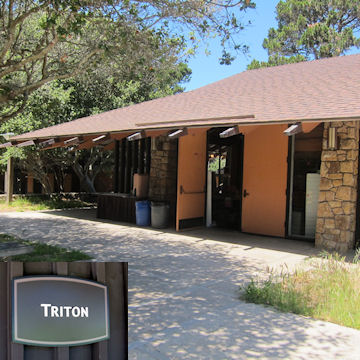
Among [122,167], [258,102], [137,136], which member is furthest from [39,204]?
[258,102]

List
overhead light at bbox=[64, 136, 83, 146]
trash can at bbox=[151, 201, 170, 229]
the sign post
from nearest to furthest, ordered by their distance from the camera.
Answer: the sign post → trash can at bbox=[151, 201, 170, 229] → overhead light at bbox=[64, 136, 83, 146]

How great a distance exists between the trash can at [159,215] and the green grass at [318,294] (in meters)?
5.60

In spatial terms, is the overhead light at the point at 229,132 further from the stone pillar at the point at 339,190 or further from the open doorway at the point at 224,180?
the open doorway at the point at 224,180

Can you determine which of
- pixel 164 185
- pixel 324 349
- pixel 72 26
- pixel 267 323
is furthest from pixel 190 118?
pixel 324 349

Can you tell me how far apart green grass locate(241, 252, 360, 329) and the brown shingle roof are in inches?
116

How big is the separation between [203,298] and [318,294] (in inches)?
54.5

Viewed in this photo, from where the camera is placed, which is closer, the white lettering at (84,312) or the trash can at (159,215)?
the white lettering at (84,312)

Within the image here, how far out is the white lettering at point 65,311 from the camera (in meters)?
1.32

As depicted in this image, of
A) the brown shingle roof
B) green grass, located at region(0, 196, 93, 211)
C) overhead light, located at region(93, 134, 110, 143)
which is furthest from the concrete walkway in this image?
green grass, located at region(0, 196, 93, 211)

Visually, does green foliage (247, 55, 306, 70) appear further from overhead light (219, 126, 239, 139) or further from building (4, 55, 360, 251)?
overhead light (219, 126, 239, 139)

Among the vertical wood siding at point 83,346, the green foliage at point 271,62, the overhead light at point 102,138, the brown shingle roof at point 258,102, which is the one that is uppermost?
the green foliage at point 271,62

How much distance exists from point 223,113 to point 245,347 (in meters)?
6.52

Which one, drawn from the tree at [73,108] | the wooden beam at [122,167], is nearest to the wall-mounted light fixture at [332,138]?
the wooden beam at [122,167]

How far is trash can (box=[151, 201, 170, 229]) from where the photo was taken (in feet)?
35.8
